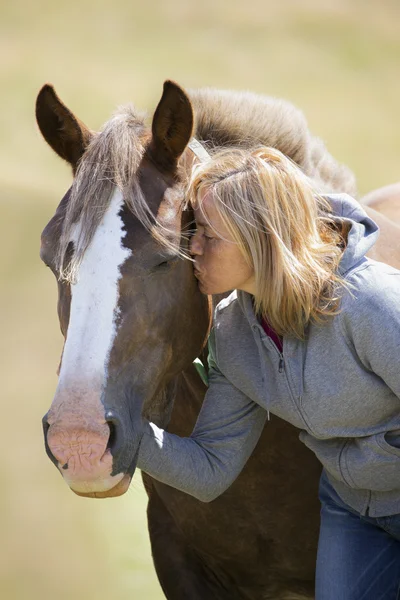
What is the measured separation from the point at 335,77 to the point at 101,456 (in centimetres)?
1259

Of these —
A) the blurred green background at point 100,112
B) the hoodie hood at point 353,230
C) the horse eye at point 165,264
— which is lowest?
the blurred green background at point 100,112

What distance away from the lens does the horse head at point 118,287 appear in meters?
2.07

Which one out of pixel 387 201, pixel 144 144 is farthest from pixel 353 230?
pixel 387 201

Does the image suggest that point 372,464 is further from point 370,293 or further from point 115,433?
point 115,433

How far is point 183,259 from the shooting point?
2371 mm

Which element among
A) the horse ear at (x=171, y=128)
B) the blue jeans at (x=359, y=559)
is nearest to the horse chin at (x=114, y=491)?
the blue jeans at (x=359, y=559)

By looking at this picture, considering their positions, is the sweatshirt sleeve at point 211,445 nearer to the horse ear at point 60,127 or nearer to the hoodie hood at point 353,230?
the hoodie hood at point 353,230

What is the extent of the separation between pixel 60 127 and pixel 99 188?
1.28ft

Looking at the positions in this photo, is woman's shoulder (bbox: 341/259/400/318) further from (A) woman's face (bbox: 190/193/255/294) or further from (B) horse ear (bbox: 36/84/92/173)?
(B) horse ear (bbox: 36/84/92/173)

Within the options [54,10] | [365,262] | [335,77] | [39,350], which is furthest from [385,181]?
[365,262]

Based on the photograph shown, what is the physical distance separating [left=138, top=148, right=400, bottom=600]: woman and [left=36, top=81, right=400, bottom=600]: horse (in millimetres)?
113

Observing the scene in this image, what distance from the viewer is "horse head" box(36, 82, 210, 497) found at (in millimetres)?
2066

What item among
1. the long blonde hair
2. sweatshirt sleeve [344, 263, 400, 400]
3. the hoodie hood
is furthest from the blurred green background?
sweatshirt sleeve [344, 263, 400, 400]

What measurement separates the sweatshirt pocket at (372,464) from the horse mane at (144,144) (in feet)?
2.52
